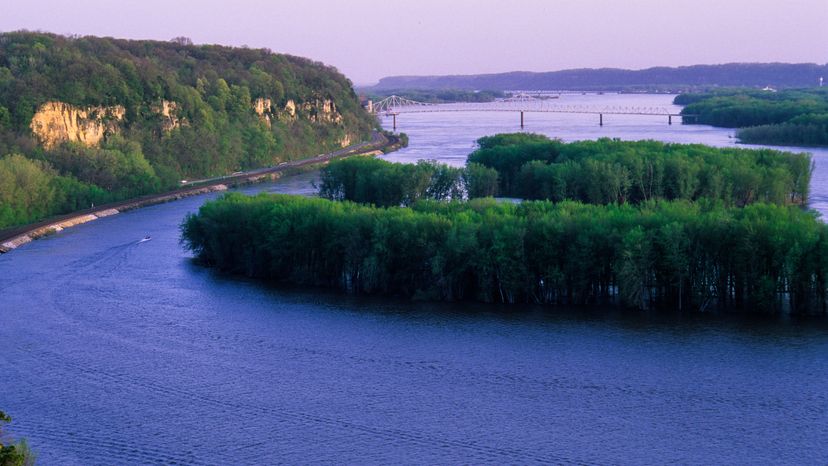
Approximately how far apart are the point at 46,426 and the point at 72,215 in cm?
1931

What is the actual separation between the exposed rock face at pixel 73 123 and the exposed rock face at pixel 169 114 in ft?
7.35

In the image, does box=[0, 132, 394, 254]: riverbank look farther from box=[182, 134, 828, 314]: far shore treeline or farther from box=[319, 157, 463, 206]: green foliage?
box=[319, 157, 463, 206]: green foliage

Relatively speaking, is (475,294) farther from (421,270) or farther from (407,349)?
(407,349)

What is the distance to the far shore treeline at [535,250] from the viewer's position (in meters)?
18.4

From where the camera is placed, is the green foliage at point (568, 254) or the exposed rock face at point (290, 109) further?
the exposed rock face at point (290, 109)

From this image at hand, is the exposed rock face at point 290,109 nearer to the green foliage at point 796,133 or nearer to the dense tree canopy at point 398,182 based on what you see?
the green foliage at point 796,133

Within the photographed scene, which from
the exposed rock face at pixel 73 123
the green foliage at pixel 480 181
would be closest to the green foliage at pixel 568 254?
the green foliage at pixel 480 181

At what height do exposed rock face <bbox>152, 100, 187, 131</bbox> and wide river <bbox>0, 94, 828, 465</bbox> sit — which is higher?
exposed rock face <bbox>152, 100, 187, 131</bbox>

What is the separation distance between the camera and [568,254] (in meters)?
19.3

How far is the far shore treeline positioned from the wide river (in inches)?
25.8

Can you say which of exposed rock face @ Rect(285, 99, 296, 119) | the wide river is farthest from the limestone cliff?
the wide river

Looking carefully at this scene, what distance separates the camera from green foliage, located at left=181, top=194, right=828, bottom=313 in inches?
722

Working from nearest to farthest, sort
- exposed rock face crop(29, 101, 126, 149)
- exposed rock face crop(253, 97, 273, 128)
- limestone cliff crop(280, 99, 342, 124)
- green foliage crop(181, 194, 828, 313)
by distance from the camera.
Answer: green foliage crop(181, 194, 828, 313) < exposed rock face crop(29, 101, 126, 149) < exposed rock face crop(253, 97, 273, 128) < limestone cliff crop(280, 99, 342, 124)

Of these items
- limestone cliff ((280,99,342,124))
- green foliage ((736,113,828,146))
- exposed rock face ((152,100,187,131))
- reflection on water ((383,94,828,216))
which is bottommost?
reflection on water ((383,94,828,216))
